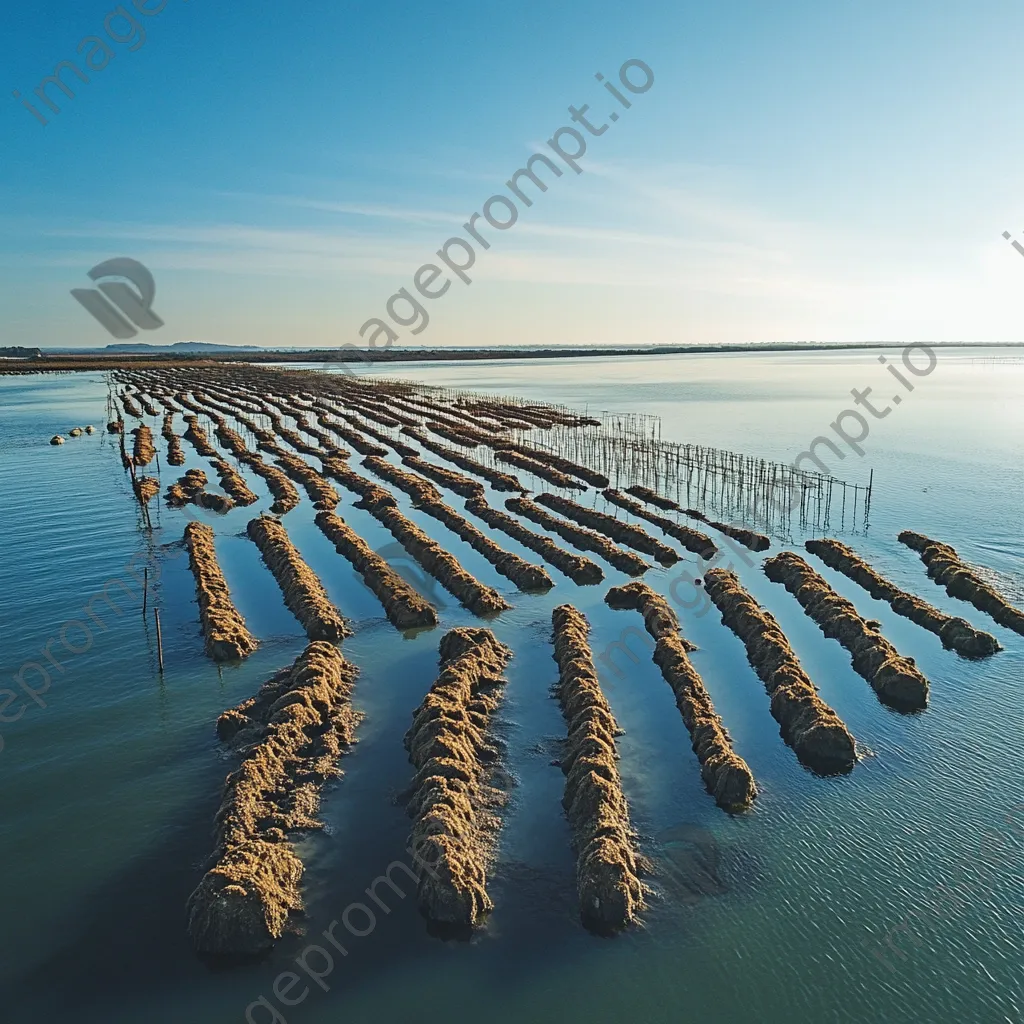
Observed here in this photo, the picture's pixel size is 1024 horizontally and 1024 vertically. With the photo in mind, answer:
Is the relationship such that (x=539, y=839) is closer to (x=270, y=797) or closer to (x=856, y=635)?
(x=270, y=797)

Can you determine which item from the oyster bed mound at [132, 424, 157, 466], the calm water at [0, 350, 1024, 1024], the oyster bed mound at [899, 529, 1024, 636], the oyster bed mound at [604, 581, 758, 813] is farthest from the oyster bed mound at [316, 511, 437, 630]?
the oyster bed mound at [132, 424, 157, 466]

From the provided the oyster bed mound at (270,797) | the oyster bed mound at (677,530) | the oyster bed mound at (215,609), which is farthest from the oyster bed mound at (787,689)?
the oyster bed mound at (215,609)

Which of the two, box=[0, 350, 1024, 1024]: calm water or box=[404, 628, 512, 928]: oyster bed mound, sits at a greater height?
box=[404, 628, 512, 928]: oyster bed mound

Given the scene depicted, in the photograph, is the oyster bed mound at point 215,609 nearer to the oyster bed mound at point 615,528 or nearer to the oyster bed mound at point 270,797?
the oyster bed mound at point 270,797

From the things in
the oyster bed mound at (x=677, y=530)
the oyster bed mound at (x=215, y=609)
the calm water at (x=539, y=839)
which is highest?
the oyster bed mound at (x=215, y=609)

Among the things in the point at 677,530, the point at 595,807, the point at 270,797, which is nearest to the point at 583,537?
the point at 677,530

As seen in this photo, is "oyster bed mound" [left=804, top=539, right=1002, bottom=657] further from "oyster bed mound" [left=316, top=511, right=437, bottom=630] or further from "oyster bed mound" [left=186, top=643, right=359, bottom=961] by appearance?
"oyster bed mound" [left=186, top=643, right=359, bottom=961]
